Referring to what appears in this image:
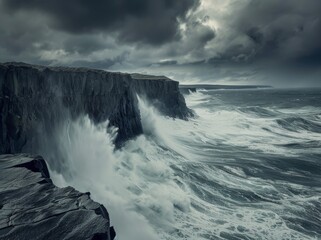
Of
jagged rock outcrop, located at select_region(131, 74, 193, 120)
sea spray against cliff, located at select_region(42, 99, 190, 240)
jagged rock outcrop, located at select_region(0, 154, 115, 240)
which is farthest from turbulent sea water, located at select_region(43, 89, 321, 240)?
jagged rock outcrop, located at select_region(131, 74, 193, 120)

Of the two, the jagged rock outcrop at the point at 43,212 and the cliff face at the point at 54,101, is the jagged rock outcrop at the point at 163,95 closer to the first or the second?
the cliff face at the point at 54,101

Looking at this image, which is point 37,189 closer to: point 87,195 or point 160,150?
point 87,195

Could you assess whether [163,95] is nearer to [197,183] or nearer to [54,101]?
[197,183]

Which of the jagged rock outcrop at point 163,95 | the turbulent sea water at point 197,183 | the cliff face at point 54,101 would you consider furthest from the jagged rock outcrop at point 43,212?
the jagged rock outcrop at point 163,95

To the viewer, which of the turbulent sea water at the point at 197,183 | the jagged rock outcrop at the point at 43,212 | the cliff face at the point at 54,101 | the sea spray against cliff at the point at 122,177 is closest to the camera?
the jagged rock outcrop at the point at 43,212

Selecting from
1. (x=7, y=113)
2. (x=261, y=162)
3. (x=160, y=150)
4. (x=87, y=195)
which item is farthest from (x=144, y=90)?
(x=87, y=195)

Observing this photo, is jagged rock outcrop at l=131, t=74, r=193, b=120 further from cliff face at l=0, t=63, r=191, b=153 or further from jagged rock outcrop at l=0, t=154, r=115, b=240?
jagged rock outcrop at l=0, t=154, r=115, b=240
